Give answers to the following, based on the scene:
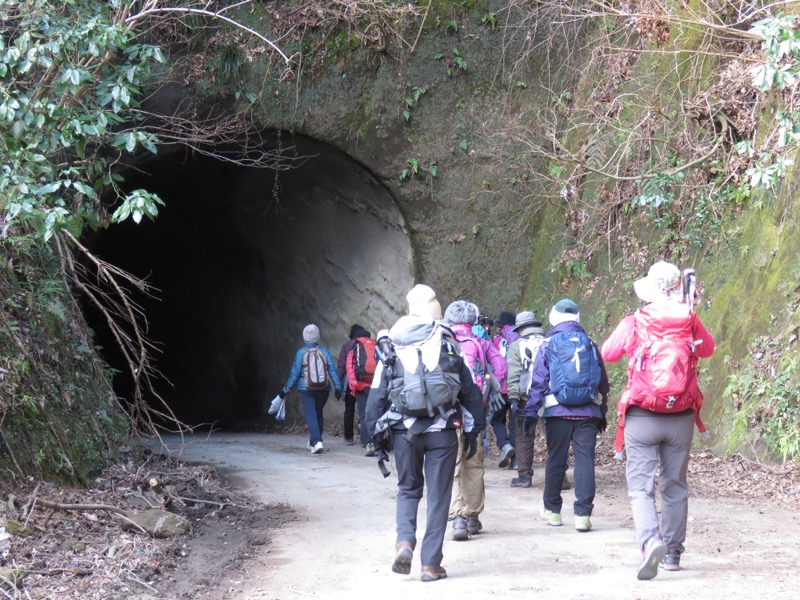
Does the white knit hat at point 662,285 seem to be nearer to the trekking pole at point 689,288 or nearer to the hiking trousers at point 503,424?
the trekking pole at point 689,288

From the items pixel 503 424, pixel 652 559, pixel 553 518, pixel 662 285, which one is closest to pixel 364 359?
pixel 503 424

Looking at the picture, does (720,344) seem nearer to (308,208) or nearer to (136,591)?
(136,591)

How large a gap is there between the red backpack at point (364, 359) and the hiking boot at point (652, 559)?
7715 millimetres

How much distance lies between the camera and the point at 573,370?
6.76 meters

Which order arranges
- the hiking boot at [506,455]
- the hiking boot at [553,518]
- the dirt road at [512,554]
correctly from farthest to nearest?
the hiking boot at [506,455] → the hiking boot at [553,518] → the dirt road at [512,554]

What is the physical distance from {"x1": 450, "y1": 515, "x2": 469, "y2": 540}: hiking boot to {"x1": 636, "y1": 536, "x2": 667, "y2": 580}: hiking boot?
1.69 m

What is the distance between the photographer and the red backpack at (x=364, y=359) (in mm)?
12797

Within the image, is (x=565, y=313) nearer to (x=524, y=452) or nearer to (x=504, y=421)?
(x=524, y=452)

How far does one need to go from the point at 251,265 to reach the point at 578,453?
13960mm

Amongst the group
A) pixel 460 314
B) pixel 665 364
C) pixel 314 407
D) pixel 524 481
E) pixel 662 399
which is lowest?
pixel 524 481

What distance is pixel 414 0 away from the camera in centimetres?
1392

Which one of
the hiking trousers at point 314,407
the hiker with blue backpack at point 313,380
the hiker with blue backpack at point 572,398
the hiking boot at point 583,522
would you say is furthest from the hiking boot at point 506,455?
the hiking boot at point 583,522

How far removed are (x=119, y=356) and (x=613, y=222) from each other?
16.1m

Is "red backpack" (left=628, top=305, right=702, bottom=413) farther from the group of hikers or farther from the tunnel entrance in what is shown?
the tunnel entrance
